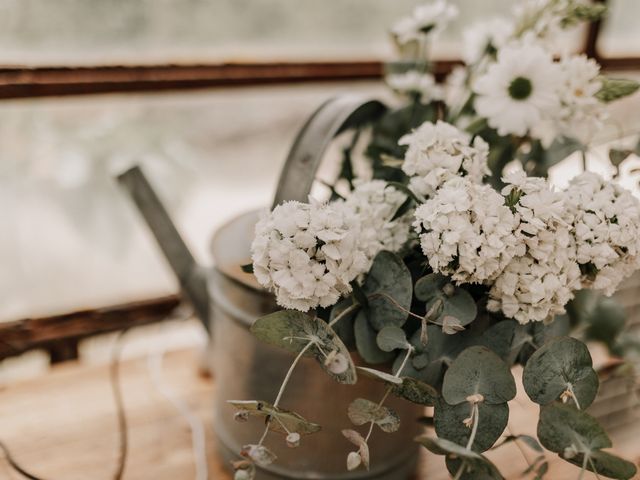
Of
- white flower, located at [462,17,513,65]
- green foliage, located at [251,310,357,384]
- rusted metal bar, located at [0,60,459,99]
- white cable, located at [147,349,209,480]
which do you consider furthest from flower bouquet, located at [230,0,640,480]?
rusted metal bar, located at [0,60,459,99]

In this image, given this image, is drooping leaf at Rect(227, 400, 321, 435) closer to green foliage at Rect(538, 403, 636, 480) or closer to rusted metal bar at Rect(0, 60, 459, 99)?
green foliage at Rect(538, 403, 636, 480)

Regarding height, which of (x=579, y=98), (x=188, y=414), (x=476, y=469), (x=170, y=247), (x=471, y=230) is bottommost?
(x=188, y=414)

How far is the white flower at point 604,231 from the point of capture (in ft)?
1.96

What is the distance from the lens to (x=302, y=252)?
55cm

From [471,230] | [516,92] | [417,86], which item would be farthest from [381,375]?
[417,86]

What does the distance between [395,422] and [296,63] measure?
781 millimetres

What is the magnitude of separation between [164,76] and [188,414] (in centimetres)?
56

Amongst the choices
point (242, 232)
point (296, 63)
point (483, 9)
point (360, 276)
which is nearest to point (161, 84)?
point (296, 63)

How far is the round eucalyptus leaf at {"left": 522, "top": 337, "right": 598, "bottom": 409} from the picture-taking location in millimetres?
606

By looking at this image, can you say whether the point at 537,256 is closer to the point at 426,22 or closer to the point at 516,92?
the point at 516,92

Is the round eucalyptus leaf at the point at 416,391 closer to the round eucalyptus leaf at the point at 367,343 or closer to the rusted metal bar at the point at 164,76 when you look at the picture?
the round eucalyptus leaf at the point at 367,343

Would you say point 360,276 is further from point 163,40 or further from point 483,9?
point 483,9

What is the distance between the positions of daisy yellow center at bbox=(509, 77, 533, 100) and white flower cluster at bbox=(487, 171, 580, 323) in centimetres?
17

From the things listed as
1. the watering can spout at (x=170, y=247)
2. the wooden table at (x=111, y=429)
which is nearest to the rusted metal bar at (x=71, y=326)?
the wooden table at (x=111, y=429)
